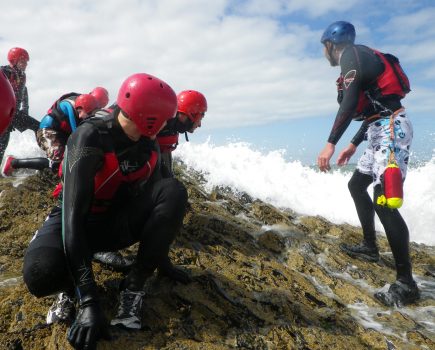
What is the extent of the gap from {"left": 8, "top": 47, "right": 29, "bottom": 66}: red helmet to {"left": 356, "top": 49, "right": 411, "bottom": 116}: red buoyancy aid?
302 inches

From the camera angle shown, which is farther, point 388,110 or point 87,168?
point 388,110

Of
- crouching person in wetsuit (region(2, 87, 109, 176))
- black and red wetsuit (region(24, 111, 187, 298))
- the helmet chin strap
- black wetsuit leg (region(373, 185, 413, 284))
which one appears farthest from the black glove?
the helmet chin strap

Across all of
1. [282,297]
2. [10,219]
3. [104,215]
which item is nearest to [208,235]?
[282,297]

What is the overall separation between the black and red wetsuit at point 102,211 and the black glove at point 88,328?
125 mm

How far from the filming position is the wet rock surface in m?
2.80

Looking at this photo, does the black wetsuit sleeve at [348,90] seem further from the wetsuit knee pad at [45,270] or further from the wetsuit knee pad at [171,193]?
the wetsuit knee pad at [45,270]

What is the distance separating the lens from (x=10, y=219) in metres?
5.01

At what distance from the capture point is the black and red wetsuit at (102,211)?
97.1 inches

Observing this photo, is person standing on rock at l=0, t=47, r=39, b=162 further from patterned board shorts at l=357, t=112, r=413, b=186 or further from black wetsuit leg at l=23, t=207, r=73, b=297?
patterned board shorts at l=357, t=112, r=413, b=186

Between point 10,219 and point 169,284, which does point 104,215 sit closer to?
point 169,284

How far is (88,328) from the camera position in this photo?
2287mm

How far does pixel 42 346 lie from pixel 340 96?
14.7 ft

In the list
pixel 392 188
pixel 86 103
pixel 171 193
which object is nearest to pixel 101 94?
pixel 86 103

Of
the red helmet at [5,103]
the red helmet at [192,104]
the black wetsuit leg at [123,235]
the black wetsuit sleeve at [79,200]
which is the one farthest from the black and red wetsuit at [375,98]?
the red helmet at [5,103]
